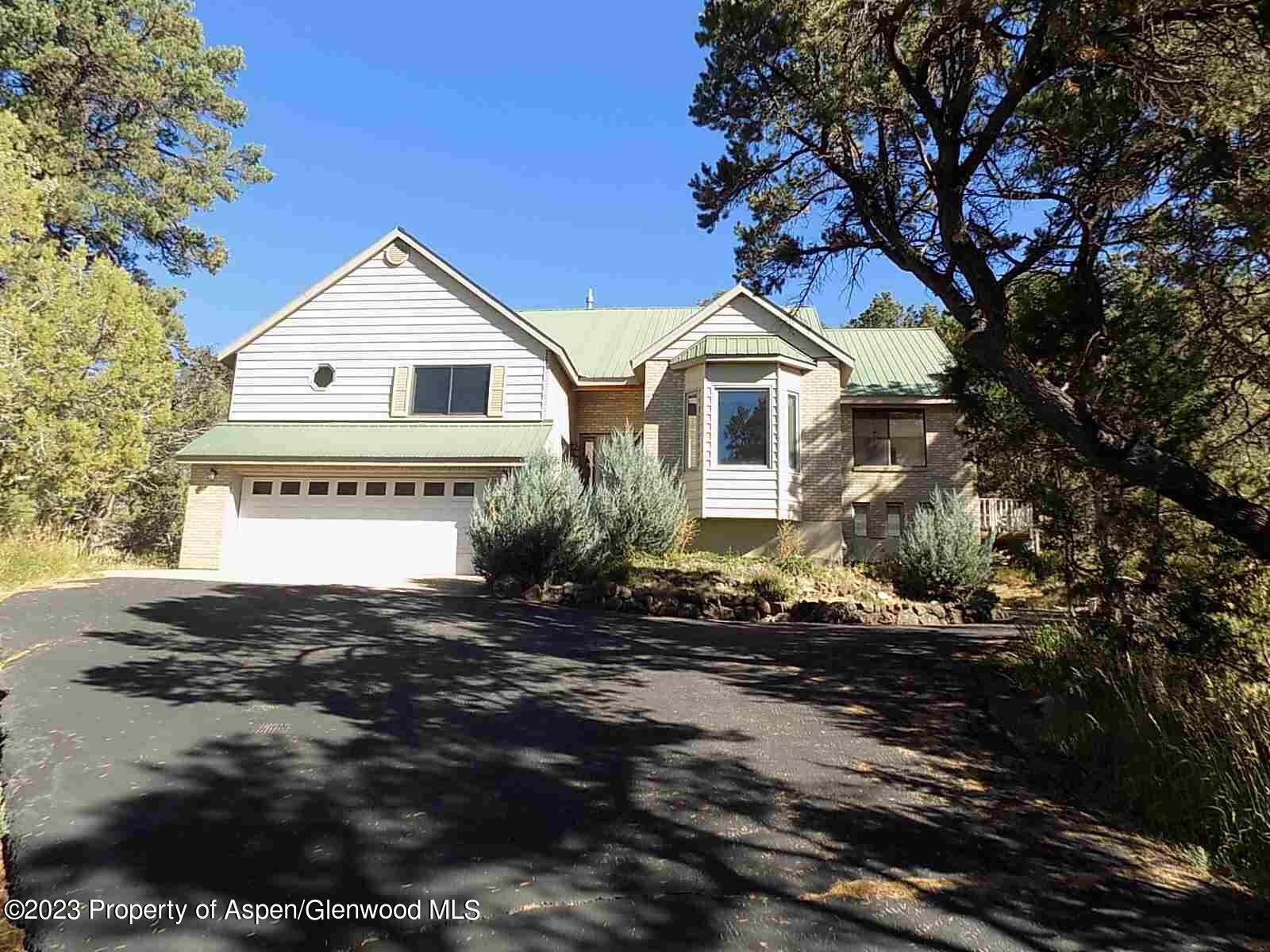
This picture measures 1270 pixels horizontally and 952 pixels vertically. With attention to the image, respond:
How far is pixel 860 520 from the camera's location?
60.7ft

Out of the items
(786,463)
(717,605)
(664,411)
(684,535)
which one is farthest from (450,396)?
(717,605)

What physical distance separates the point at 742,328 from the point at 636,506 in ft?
20.8

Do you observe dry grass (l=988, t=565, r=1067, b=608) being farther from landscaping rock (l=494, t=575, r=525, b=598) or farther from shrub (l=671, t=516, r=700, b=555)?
landscaping rock (l=494, t=575, r=525, b=598)

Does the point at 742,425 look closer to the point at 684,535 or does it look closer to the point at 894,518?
the point at 684,535

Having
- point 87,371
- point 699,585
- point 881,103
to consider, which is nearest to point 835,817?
point 881,103

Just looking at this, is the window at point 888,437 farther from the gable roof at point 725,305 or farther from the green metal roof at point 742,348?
the green metal roof at point 742,348

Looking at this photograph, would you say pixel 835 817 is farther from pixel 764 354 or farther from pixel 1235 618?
pixel 764 354

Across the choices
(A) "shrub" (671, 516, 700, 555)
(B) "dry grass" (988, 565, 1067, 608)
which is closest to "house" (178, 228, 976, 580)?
(A) "shrub" (671, 516, 700, 555)

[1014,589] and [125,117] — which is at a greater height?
[125,117]

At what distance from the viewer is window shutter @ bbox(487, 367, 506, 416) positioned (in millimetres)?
16891

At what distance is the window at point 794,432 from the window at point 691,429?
2187mm

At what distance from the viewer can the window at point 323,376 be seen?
1759 cm

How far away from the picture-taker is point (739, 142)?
29.3ft

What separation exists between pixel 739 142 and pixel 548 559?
7.43m
